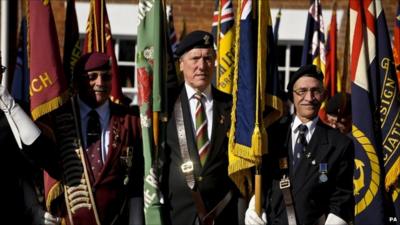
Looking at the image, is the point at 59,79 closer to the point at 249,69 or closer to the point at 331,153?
the point at 249,69

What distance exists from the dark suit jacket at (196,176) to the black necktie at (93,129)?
48 centimetres

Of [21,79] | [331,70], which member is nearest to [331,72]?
[331,70]

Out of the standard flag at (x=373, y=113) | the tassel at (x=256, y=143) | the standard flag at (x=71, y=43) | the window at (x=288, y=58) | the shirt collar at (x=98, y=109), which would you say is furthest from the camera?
the window at (x=288, y=58)

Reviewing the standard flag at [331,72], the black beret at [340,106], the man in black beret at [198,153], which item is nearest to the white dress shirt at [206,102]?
the man in black beret at [198,153]

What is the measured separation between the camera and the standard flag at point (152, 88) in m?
6.30

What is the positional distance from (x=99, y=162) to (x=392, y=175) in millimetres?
2183

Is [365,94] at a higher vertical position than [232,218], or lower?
higher

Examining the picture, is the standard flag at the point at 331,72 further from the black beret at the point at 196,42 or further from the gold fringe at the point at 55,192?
the gold fringe at the point at 55,192

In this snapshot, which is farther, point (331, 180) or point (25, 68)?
point (25, 68)

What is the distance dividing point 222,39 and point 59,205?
2720 mm

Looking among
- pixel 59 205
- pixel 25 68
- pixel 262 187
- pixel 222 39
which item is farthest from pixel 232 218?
pixel 25 68

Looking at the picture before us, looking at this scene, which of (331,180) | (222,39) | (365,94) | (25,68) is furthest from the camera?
(25,68)

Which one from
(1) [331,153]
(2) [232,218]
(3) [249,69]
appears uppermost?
(3) [249,69]

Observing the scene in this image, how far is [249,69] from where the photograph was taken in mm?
6609
